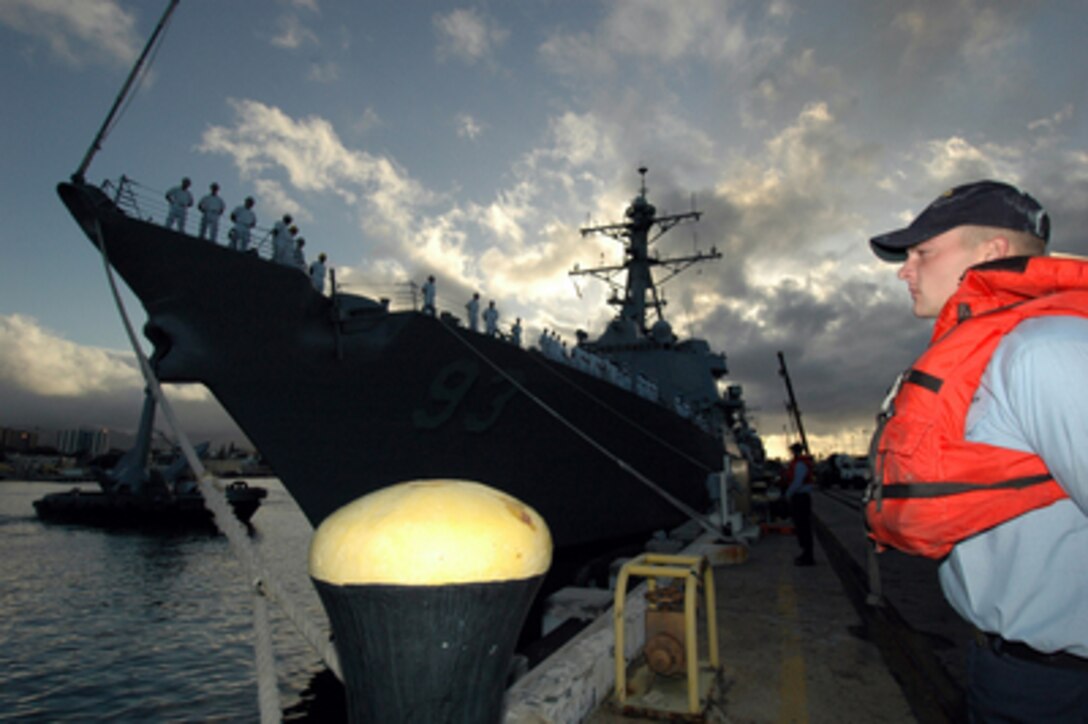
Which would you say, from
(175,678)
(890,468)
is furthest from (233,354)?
(890,468)

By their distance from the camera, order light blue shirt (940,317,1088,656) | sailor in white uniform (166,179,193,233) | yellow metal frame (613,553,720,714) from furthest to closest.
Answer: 1. sailor in white uniform (166,179,193,233)
2. yellow metal frame (613,553,720,714)
3. light blue shirt (940,317,1088,656)

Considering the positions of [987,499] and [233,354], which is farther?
[233,354]

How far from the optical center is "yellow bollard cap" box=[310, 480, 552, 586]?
41.2 inches

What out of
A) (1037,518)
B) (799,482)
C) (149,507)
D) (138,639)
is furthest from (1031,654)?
(149,507)

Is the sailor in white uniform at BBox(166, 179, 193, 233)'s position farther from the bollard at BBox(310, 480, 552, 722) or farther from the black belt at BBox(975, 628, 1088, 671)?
the black belt at BBox(975, 628, 1088, 671)

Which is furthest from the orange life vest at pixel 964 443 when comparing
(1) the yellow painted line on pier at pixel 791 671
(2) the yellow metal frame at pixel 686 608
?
(1) the yellow painted line on pier at pixel 791 671

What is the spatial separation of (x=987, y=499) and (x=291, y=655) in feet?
35.3

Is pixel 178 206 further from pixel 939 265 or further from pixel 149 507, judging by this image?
pixel 149 507

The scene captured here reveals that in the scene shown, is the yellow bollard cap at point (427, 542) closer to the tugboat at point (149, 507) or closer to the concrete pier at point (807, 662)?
the concrete pier at point (807, 662)

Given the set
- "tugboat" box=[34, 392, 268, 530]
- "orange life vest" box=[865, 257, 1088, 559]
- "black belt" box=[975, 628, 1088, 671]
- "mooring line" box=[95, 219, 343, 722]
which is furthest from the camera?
"tugboat" box=[34, 392, 268, 530]

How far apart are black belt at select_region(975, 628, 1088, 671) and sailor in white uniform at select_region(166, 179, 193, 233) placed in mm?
8573

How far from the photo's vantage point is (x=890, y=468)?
3.85 feet

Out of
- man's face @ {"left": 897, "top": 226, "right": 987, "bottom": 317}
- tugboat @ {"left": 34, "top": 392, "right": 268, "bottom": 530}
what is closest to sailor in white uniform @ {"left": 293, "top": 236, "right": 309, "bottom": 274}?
man's face @ {"left": 897, "top": 226, "right": 987, "bottom": 317}

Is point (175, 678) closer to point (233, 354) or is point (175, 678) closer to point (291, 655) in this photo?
point (291, 655)
